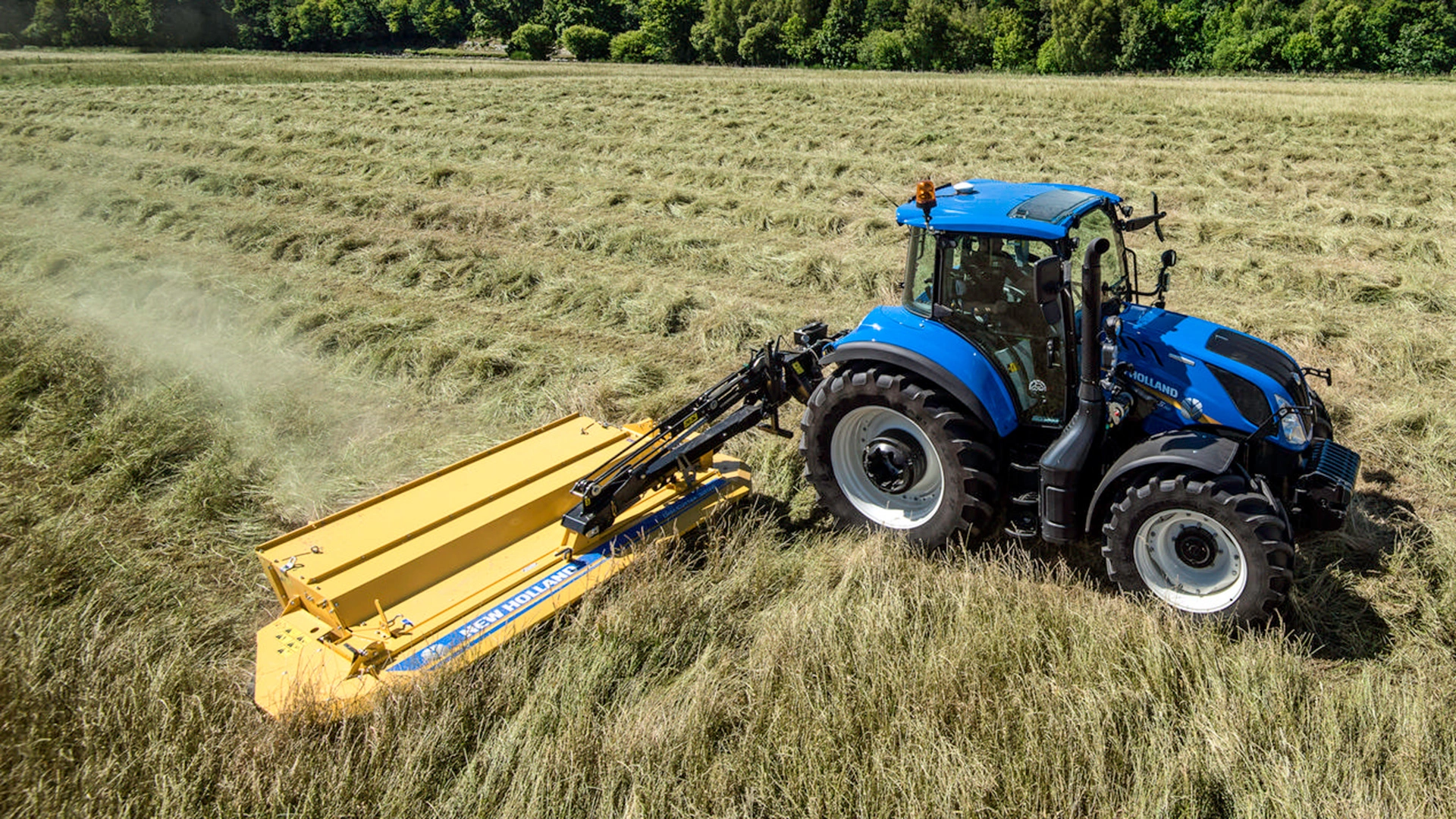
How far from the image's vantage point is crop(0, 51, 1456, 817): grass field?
3.05 meters

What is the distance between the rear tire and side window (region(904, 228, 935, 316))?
386 mm

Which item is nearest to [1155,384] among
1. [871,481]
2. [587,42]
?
[871,481]

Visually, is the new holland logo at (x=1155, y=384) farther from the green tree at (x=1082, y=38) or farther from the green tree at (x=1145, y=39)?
the green tree at (x=1082, y=38)

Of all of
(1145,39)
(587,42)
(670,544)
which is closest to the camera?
(670,544)

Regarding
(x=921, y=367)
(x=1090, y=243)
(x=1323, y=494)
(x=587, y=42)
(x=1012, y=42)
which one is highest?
(x=1012, y=42)

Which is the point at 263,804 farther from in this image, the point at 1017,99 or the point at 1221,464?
the point at 1017,99

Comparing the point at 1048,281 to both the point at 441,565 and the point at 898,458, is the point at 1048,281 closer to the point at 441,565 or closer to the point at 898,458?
the point at 898,458

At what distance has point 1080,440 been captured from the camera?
3803 mm

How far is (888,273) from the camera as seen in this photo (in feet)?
28.4

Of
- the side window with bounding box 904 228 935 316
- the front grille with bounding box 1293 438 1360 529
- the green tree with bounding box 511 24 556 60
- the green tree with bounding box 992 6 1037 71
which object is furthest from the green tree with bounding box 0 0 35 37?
the front grille with bounding box 1293 438 1360 529

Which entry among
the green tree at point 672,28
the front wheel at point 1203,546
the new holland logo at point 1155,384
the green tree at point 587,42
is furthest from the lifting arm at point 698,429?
the green tree at point 587,42

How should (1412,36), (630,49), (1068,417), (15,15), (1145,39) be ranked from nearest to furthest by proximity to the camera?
(1068,417)
(1412,36)
(1145,39)
(15,15)
(630,49)

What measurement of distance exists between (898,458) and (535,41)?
55439 mm

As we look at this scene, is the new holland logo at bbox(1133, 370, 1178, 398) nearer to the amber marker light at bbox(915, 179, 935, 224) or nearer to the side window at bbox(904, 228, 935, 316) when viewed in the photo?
the side window at bbox(904, 228, 935, 316)
